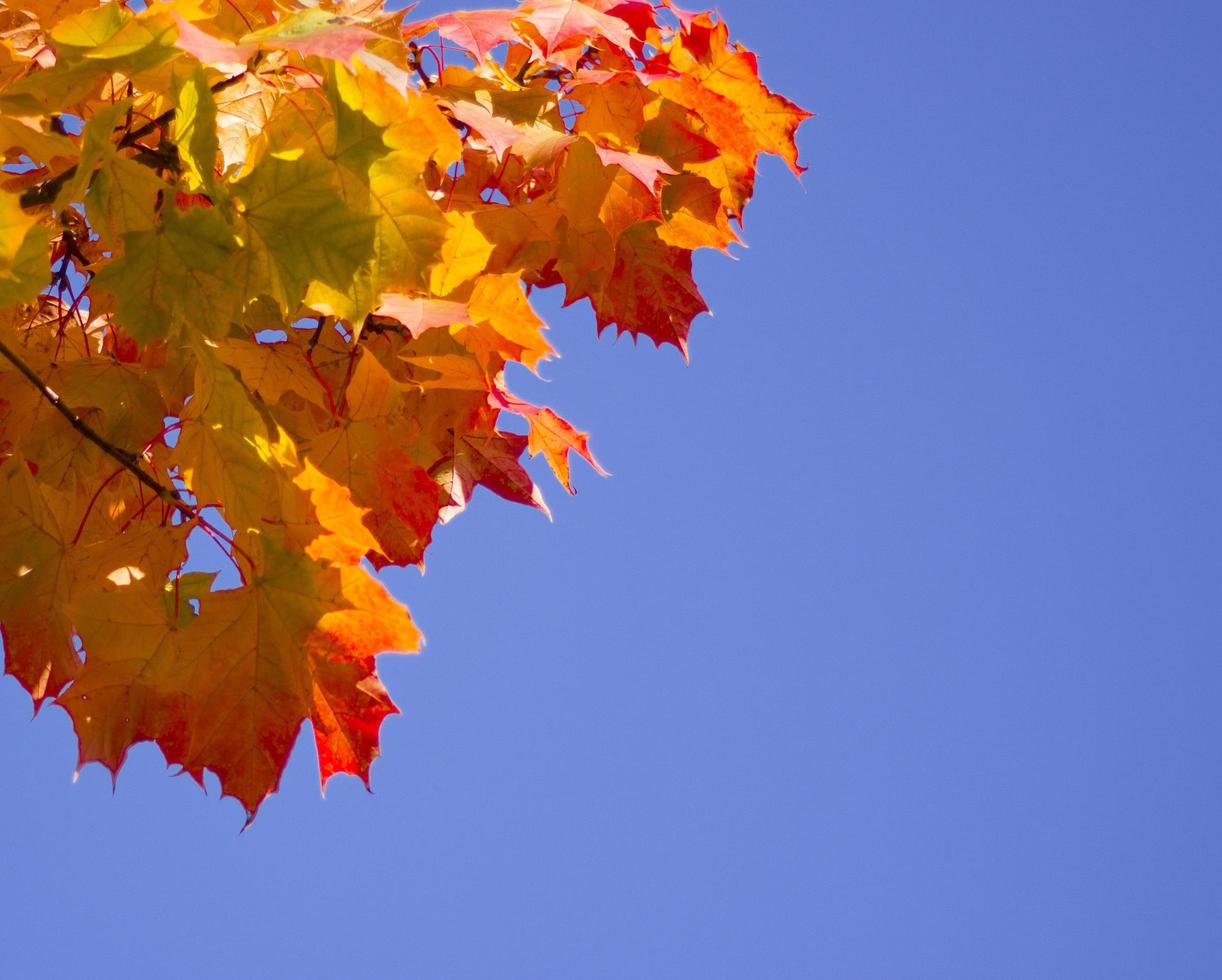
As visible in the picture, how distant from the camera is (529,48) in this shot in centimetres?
150

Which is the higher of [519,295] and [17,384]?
[519,295]

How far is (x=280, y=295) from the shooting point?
1.16m

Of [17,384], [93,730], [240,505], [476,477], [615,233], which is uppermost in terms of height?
[615,233]

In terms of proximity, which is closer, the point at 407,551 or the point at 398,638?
the point at 398,638

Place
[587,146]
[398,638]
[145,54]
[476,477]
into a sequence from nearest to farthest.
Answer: [145,54], [398,638], [587,146], [476,477]

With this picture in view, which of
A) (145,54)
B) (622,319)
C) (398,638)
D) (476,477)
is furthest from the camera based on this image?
(622,319)

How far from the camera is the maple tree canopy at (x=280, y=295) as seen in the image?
114 centimetres

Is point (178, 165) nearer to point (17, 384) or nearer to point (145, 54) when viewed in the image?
point (145, 54)

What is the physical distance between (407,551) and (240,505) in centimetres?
23

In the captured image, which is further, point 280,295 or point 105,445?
point 105,445

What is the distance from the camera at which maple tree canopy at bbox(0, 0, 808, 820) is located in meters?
1.14

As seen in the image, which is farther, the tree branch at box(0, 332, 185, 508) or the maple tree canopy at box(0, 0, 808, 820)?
the tree branch at box(0, 332, 185, 508)

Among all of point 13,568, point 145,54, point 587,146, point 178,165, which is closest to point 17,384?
point 13,568

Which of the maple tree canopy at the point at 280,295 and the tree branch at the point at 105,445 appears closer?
the maple tree canopy at the point at 280,295
